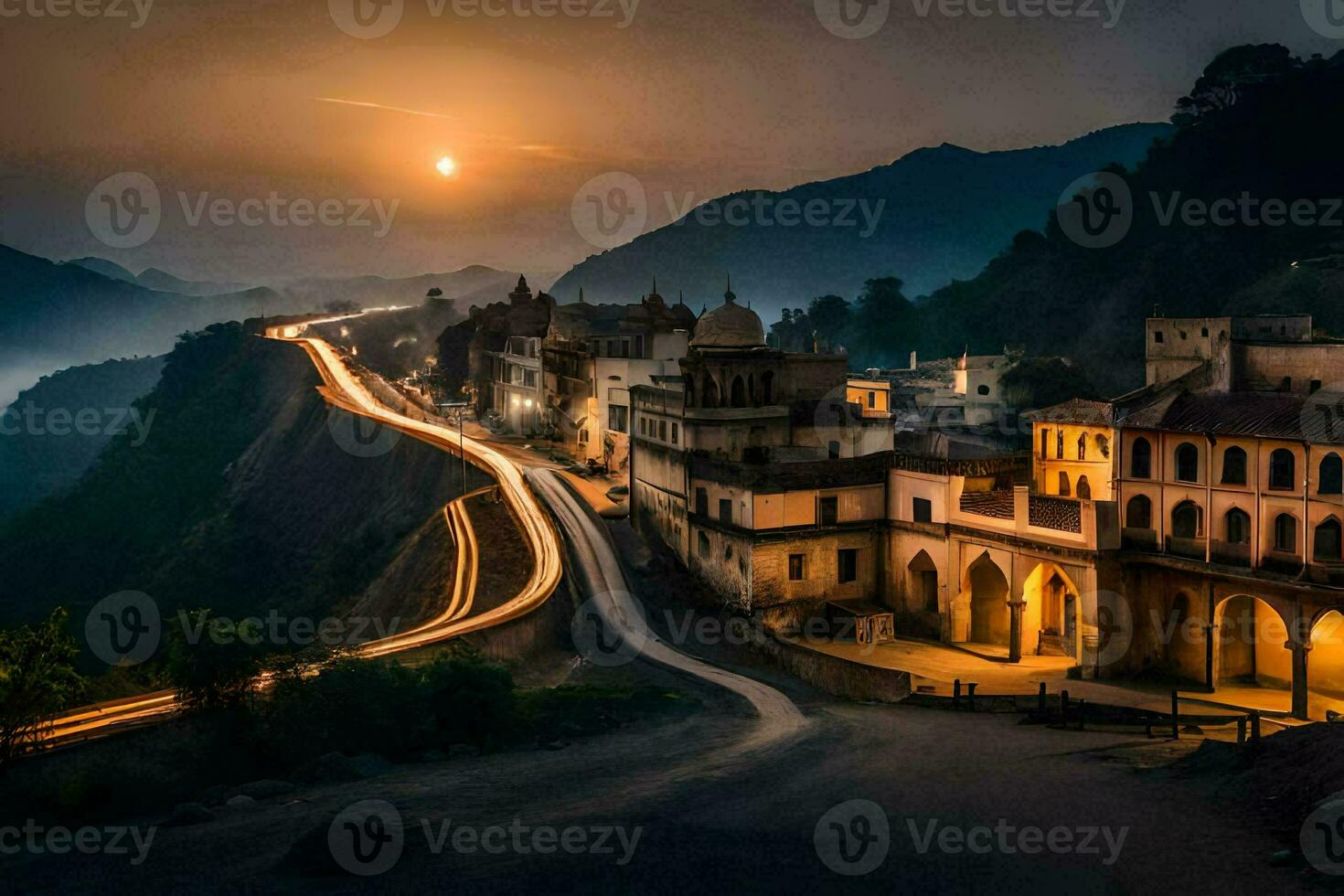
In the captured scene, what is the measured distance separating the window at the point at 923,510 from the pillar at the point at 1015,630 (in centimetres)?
567

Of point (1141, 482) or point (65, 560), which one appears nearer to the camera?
point (1141, 482)

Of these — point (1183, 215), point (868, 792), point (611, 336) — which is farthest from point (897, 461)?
point (1183, 215)

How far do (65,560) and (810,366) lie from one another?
6778cm

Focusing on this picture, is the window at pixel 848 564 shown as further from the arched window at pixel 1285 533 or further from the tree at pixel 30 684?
the tree at pixel 30 684

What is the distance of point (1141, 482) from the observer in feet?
130

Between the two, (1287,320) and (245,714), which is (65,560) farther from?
(1287,320)

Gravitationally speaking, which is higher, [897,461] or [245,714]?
[897,461]

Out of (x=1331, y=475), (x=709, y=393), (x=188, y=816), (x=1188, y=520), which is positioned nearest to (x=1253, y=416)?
(x=1331, y=475)

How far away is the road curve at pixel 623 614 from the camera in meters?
36.1

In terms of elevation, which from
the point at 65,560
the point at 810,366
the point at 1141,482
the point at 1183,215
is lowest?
the point at 65,560

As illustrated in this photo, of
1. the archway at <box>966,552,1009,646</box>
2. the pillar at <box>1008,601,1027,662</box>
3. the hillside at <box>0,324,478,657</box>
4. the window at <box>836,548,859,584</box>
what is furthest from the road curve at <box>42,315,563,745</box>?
the pillar at <box>1008,601,1027,662</box>

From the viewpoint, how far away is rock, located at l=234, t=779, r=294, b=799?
92.7 feet

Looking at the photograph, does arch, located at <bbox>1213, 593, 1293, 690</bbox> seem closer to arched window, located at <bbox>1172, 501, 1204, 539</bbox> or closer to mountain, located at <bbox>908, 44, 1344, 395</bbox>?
arched window, located at <bbox>1172, 501, 1204, 539</bbox>

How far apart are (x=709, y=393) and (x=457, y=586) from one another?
1493cm
